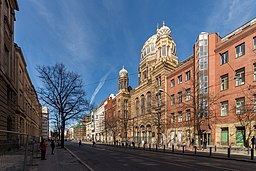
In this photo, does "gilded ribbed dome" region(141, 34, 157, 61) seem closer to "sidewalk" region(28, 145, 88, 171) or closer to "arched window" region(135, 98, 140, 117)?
"arched window" region(135, 98, 140, 117)

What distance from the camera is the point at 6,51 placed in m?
29.5

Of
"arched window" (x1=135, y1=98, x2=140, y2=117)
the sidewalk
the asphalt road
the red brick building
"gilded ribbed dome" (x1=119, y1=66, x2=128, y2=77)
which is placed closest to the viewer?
the sidewalk

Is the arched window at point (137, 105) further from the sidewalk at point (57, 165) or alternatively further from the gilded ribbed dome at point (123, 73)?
the sidewalk at point (57, 165)

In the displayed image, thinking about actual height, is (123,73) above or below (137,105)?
above

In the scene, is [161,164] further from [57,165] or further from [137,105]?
[137,105]

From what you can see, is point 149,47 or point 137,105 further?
point 149,47

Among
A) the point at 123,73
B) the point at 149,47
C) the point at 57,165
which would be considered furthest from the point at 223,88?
the point at 123,73

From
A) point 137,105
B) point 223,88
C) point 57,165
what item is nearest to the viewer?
point 57,165

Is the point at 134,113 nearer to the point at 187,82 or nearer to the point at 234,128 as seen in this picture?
the point at 187,82

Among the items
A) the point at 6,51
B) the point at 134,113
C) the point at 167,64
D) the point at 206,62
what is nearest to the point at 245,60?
the point at 206,62

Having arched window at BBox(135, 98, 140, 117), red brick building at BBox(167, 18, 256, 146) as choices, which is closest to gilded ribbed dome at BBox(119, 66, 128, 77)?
arched window at BBox(135, 98, 140, 117)

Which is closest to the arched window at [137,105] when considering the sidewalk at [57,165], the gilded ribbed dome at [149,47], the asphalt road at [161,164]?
the gilded ribbed dome at [149,47]

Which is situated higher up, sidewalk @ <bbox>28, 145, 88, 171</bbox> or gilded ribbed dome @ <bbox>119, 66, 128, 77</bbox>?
gilded ribbed dome @ <bbox>119, 66, 128, 77</bbox>

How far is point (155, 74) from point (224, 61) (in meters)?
23.5
